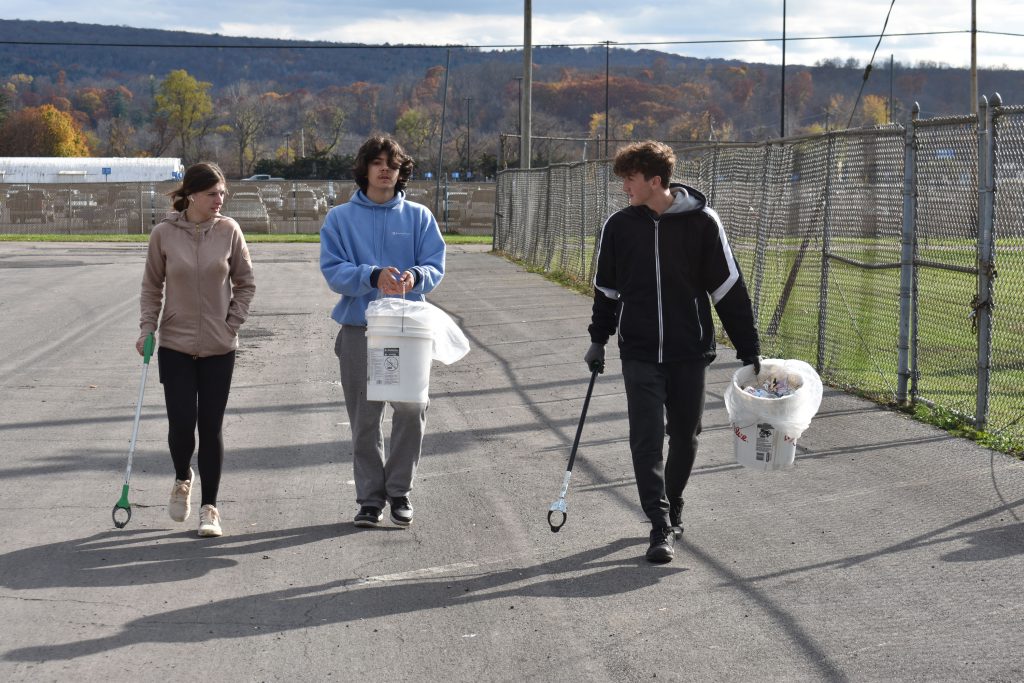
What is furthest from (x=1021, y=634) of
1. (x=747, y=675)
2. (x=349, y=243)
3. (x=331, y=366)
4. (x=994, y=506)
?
(x=331, y=366)

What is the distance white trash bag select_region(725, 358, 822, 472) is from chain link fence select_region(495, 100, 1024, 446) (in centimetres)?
264

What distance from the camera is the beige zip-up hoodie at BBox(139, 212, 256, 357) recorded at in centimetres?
623

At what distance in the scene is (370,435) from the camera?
6422 mm

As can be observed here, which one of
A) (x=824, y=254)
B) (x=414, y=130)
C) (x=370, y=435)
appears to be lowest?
(x=370, y=435)

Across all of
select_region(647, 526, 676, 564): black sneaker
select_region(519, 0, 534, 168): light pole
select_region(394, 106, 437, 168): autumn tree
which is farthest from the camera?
select_region(394, 106, 437, 168): autumn tree

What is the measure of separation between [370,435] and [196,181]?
58.6 inches

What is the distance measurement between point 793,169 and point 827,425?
142 inches

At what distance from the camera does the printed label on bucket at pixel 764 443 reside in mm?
6082

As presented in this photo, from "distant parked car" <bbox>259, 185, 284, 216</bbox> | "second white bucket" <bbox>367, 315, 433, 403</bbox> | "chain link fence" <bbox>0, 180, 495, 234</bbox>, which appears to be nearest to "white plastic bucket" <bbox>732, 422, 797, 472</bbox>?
"second white bucket" <bbox>367, 315, 433, 403</bbox>

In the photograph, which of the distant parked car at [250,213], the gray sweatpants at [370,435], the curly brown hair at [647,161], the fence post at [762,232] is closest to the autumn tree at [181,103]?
the distant parked car at [250,213]

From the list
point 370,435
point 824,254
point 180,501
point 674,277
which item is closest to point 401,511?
point 370,435

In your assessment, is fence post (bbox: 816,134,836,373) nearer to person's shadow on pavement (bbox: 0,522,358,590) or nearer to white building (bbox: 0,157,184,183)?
person's shadow on pavement (bbox: 0,522,358,590)

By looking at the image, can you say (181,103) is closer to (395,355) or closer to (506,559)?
(395,355)

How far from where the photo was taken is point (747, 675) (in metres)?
4.39
